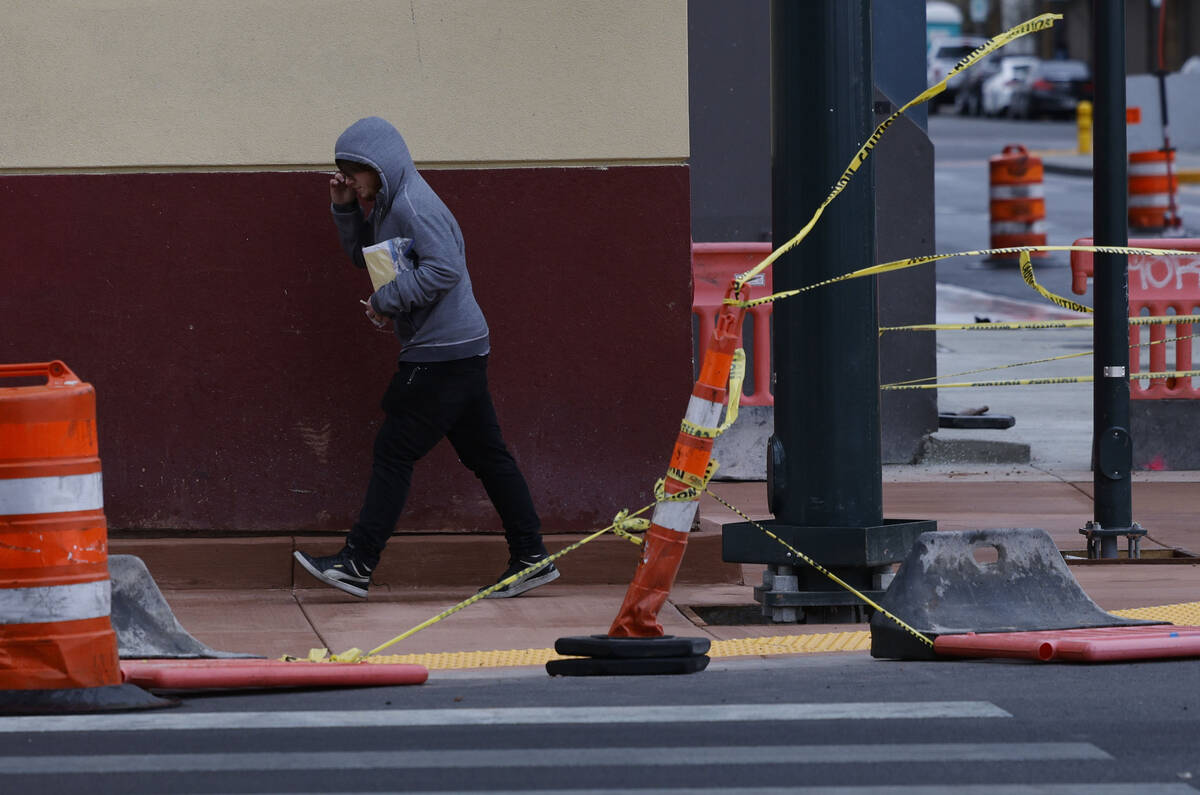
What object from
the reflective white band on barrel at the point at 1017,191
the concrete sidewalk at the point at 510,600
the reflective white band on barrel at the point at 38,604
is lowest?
the concrete sidewalk at the point at 510,600

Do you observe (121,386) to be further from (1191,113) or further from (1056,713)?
(1191,113)

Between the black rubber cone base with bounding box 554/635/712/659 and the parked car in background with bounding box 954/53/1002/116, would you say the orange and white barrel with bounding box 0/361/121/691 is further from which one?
the parked car in background with bounding box 954/53/1002/116

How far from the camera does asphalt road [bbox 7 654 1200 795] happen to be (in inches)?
197

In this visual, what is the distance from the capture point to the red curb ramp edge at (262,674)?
6.15 m

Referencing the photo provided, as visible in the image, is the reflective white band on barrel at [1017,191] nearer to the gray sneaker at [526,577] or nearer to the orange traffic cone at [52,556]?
the gray sneaker at [526,577]

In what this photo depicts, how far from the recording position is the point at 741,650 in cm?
709

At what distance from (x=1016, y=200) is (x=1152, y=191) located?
2998 millimetres

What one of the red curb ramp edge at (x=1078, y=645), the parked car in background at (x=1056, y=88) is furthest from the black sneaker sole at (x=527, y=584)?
the parked car in background at (x=1056, y=88)

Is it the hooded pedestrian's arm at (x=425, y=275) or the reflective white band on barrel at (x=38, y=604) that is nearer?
the reflective white band on barrel at (x=38, y=604)

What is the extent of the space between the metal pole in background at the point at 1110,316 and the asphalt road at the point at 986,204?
1101 centimetres

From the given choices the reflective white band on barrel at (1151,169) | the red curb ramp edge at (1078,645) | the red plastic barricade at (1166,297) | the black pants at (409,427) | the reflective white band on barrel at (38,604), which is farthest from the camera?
the reflective white band on barrel at (1151,169)

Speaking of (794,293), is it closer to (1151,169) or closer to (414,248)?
(414,248)

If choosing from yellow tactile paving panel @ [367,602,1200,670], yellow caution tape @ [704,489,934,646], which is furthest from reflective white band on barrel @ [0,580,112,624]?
yellow caution tape @ [704,489,934,646]

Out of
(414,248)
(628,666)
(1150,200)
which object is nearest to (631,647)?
(628,666)
